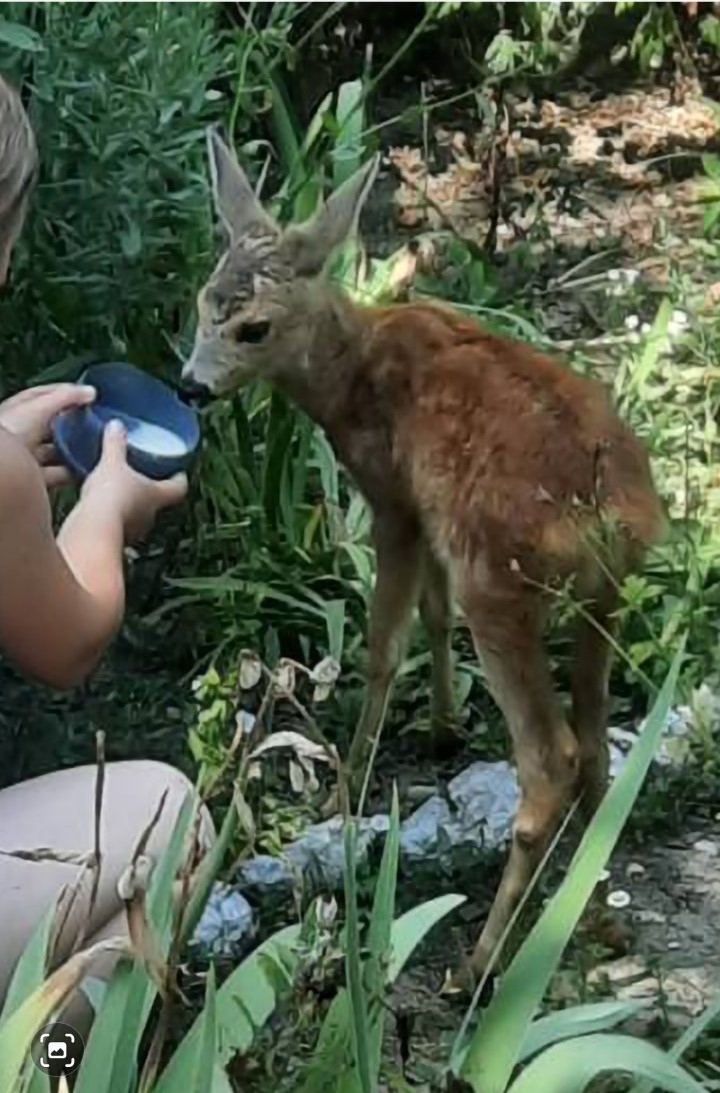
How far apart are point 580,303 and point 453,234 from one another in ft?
1.19

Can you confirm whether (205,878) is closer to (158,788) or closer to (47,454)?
(158,788)

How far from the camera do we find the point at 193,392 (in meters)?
4.20

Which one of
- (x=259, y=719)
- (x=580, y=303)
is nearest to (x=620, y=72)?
(x=580, y=303)

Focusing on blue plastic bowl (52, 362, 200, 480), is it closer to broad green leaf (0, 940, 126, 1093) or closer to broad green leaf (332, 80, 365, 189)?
broad green leaf (0, 940, 126, 1093)

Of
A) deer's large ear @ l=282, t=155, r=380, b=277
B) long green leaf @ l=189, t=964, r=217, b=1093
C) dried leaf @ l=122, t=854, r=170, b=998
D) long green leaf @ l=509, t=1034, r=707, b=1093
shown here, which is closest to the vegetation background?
deer's large ear @ l=282, t=155, r=380, b=277

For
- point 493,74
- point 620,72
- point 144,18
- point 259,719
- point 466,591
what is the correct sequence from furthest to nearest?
point 620,72, point 493,74, point 144,18, point 466,591, point 259,719

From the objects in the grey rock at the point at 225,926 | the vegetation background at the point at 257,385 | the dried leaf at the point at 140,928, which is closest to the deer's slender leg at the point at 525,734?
the vegetation background at the point at 257,385

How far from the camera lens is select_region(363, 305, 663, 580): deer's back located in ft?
12.3

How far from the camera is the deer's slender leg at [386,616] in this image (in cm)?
427

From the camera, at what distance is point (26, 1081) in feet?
7.48

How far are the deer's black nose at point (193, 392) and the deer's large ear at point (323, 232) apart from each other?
10.7 inches

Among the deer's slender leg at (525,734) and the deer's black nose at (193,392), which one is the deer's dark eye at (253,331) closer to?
the deer's black nose at (193,392)

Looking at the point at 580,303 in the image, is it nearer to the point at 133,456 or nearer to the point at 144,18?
the point at 144,18

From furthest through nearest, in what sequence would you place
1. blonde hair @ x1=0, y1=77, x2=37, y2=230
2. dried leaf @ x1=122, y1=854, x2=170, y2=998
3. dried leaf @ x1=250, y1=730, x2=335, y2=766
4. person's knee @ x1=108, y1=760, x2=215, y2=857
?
1. person's knee @ x1=108, y1=760, x2=215, y2=857
2. blonde hair @ x1=0, y1=77, x2=37, y2=230
3. dried leaf @ x1=250, y1=730, x2=335, y2=766
4. dried leaf @ x1=122, y1=854, x2=170, y2=998
